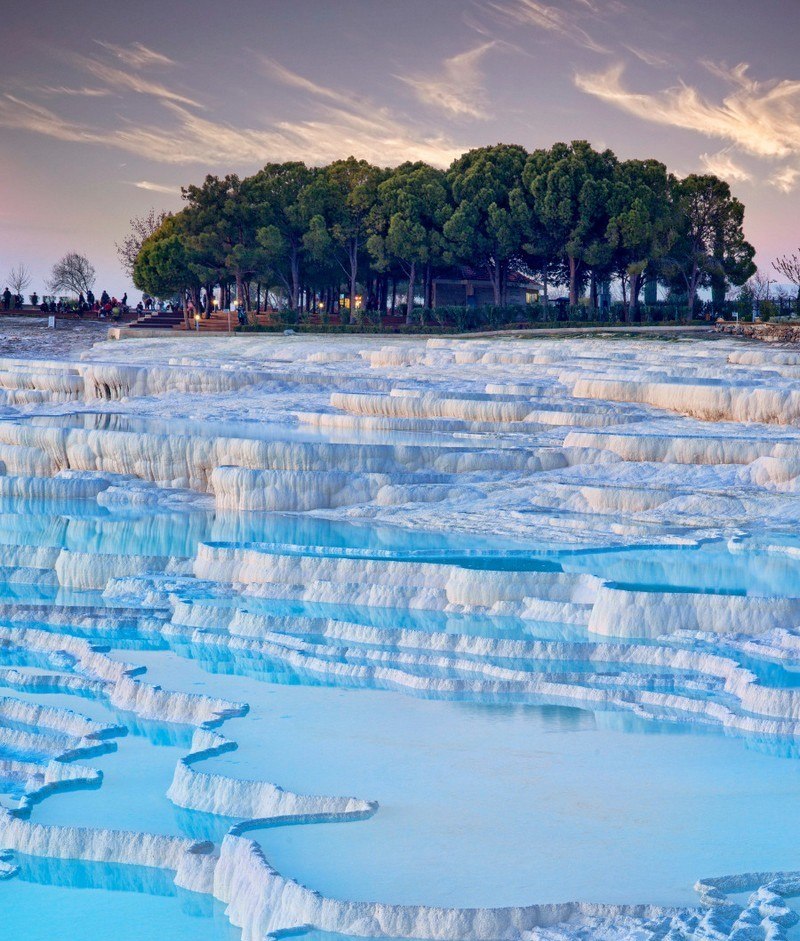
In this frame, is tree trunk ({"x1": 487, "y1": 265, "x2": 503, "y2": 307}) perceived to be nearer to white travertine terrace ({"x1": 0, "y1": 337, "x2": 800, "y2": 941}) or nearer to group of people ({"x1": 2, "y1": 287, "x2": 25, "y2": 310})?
group of people ({"x1": 2, "y1": 287, "x2": 25, "y2": 310})

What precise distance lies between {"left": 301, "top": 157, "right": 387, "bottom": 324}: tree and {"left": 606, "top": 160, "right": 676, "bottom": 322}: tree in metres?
8.23

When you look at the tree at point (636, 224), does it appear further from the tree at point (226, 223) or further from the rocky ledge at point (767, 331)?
the tree at point (226, 223)

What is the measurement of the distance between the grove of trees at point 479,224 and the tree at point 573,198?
0.14ft

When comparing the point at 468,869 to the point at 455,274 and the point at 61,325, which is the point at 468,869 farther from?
the point at 455,274

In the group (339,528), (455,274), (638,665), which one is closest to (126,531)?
(339,528)

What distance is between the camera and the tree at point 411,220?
42.1 meters

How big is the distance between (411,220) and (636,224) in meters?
7.21

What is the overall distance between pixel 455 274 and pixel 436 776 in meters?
43.2

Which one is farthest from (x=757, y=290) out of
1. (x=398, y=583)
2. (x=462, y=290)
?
(x=398, y=583)

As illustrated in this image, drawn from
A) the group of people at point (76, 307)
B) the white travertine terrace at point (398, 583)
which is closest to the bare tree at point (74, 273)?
the group of people at point (76, 307)

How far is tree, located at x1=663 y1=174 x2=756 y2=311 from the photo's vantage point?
42.0 meters

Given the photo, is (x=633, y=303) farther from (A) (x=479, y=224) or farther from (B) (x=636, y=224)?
(A) (x=479, y=224)

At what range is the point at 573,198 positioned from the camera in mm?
40531

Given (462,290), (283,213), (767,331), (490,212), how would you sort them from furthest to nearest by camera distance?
1. (462,290)
2. (283,213)
3. (490,212)
4. (767,331)
